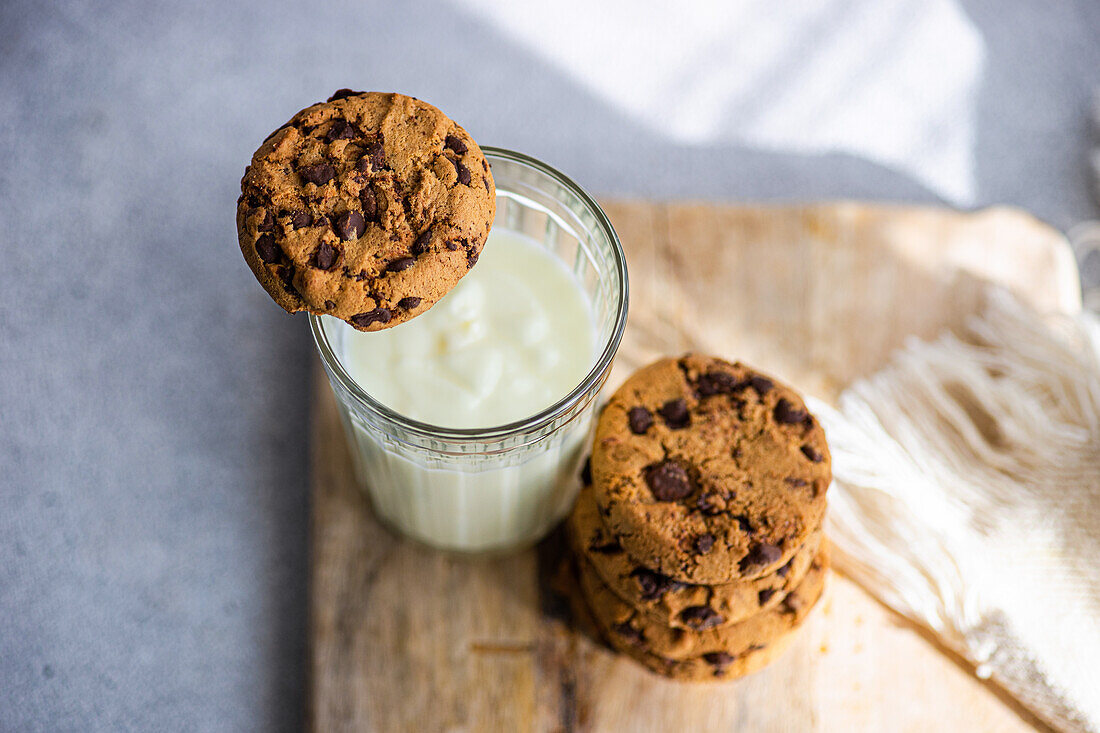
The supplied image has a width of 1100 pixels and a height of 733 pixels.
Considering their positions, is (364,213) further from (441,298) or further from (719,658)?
(719,658)

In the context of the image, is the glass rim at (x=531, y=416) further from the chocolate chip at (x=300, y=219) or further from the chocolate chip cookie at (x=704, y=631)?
the chocolate chip cookie at (x=704, y=631)

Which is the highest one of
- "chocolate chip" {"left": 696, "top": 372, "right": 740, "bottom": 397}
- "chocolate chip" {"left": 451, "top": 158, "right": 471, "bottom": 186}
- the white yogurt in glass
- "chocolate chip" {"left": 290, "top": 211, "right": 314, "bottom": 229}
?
"chocolate chip" {"left": 451, "top": 158, "right": 471, "bottom": 186}

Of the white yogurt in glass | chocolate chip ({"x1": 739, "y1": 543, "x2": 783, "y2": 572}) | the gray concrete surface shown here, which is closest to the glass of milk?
the white yogurt in glass

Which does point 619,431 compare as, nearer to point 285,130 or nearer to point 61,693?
point 285,130

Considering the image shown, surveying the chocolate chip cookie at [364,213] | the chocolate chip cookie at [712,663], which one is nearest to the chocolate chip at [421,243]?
the chocolate chip cookie at [364,213]

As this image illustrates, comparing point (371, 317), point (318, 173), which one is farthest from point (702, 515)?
point (318, 173)

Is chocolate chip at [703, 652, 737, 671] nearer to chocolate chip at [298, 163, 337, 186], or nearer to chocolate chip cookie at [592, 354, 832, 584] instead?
chocolate chip cookie at [592, 354, 832, 584]

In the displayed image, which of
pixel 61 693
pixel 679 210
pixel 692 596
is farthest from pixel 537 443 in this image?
pixel 61 693
